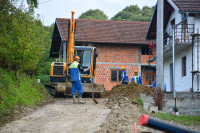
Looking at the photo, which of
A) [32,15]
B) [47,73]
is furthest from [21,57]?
[47,73]

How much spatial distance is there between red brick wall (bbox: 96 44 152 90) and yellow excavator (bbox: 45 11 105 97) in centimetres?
1033

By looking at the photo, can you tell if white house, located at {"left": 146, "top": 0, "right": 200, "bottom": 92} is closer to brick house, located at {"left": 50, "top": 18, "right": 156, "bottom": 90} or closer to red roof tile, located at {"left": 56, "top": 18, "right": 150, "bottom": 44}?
red roof tile, located at {"left": 56, "top": 18, "right": 150, "bottom": 44}

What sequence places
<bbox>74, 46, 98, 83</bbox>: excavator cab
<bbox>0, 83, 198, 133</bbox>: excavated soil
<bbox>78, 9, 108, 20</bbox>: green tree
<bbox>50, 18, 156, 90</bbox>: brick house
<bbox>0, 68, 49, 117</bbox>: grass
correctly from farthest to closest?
<bbox>78, 9, 108, 20</bbox>: green tree
<bbox>50, 18, 156, 90</bbox>: brick house
<bbox>74, 46, 98, 83</bbox>: excavator cab
<bbox>0, 68, 49, 117</bbox>: grass
<bbox>0, 83, 198, 133</bbox>: excavated soil

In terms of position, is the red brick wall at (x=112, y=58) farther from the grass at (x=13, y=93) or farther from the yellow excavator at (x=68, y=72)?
the grass at (x=13, y=93)

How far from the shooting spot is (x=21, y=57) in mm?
15812

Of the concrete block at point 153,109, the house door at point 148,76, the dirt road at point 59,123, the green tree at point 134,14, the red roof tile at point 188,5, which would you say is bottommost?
the dirt road at point 59,123

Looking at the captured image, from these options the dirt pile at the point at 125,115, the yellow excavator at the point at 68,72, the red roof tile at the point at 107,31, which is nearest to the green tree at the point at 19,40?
the yellow excavator at the point at 68,72

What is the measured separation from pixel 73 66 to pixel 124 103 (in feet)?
10.5

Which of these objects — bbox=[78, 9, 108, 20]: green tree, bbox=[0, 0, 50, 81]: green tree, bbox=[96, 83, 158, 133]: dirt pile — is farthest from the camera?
bbox=[78, 9, 108, 20]: green tree

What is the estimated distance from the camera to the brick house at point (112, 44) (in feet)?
103

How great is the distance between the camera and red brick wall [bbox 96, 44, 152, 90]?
31580 mm

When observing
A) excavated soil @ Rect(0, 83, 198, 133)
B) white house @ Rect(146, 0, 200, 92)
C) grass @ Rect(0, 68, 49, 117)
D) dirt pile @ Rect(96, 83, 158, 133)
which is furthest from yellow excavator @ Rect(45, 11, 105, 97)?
excavated soil @ Rect(0, 83, 198, 133)

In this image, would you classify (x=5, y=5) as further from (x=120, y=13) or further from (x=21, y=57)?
(x=120, y=13)

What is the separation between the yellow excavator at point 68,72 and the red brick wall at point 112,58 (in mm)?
10326
